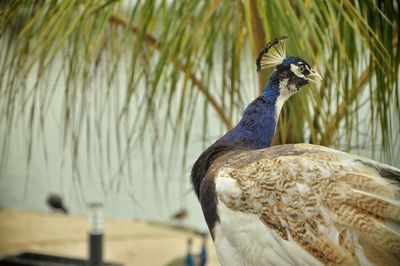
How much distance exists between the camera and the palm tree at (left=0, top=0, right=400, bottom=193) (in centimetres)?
132

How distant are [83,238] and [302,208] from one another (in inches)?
112

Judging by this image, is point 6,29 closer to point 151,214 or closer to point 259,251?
point 259,251

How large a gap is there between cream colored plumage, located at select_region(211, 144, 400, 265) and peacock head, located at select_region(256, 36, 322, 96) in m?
0.13

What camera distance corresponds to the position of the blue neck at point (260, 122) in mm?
1243

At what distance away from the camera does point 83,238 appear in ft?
12.4

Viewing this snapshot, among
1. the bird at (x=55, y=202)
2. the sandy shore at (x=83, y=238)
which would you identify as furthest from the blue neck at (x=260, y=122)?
the sandy shore at (x=83, y=238)

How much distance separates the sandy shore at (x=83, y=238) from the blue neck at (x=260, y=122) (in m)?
2.33

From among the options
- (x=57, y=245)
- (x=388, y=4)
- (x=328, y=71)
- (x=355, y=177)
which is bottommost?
(x=57, y=245)

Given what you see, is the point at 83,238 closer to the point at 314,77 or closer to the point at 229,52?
the point at 229,52

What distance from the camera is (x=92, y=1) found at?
146cm

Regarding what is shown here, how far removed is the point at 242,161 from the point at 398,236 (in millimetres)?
259

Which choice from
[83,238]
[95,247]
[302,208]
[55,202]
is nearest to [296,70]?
[302,208]

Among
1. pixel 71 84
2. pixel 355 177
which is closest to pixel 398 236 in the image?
pixel 355 177

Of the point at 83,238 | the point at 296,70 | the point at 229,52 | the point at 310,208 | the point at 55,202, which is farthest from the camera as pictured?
the point at 83,238
